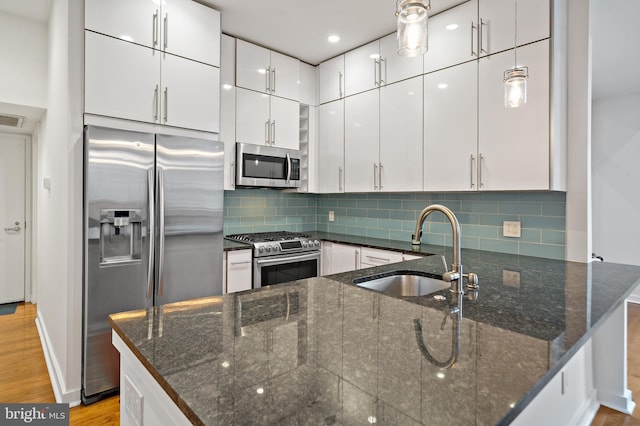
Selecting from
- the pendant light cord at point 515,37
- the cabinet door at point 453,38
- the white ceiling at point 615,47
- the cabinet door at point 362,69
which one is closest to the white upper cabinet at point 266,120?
the cabinet door at point 362,69

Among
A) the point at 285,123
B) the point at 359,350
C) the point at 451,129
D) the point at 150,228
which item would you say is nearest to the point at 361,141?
the point at 285,123

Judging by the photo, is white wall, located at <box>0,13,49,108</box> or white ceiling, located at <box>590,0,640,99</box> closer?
white ceiling, located at <box>590,0,640,99</box>

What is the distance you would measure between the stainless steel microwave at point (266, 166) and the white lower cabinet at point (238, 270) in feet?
2.20

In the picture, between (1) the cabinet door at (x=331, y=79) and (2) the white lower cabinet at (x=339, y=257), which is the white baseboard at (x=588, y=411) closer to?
(2) the white lower cabinet at (x=339, y=257)

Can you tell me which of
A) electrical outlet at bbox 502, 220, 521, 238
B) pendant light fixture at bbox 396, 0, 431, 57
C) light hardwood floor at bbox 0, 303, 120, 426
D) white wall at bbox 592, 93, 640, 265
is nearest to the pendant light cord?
electrical outlet at bbox 502, 220, 521, 238

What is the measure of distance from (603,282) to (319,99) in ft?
9.92

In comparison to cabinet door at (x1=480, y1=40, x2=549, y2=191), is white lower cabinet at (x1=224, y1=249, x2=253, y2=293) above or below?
below

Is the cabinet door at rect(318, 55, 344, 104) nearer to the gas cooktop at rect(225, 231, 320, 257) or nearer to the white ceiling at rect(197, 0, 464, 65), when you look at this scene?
the white ceiling at rect(197, 0, 464, 65)

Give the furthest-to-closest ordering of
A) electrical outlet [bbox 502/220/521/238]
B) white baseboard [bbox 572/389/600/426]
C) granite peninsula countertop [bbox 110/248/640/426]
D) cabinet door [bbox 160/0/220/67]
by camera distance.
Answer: electrical outlet [bbox 502/220/521/238] → cabinet door [bbox 160/0/220/67] → white baseboard [bbox 572/389/600/426] → granite peninsula countertop [bbox 110/248/640/426]

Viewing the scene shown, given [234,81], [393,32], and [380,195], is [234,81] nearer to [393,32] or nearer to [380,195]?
[393,32]

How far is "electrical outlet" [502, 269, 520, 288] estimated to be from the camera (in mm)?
1566

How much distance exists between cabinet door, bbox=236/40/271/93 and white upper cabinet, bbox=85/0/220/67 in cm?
45

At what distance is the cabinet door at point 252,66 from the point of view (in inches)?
126

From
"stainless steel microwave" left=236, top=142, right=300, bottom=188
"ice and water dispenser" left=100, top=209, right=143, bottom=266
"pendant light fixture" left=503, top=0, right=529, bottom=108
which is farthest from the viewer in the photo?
"stainless steel microwave" left=236, top=142, right=300, bottom=188
